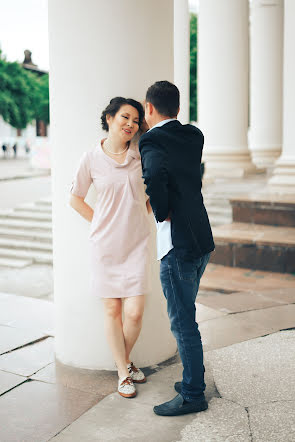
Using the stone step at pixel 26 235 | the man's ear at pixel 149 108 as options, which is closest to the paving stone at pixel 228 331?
the man's ear at pixel 149 108

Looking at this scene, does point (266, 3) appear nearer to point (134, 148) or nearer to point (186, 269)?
point (134, 148)

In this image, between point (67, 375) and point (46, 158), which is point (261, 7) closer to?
point (67, 375)

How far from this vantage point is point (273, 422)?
9.57ft

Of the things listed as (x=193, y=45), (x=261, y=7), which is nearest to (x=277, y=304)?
(x=261, y=7)

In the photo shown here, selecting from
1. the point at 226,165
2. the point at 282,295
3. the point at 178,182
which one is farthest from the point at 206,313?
the point at 226,165

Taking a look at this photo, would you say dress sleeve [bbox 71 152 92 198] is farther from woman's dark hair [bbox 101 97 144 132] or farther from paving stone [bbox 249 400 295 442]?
paving stone [bbox 249 400 295 442]

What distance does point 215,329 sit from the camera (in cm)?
452

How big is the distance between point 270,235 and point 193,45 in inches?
1099

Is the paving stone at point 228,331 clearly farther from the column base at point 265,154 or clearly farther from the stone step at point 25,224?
the column base at point 265,154

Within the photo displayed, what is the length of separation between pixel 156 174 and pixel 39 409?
1582 mm

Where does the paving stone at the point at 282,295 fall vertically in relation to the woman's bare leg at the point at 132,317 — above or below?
below

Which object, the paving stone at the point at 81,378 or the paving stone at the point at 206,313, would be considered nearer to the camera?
the paving stone at the point at 81,378

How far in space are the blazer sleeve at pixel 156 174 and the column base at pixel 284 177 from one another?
6.49 meters

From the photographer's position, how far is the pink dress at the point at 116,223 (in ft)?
11.0
